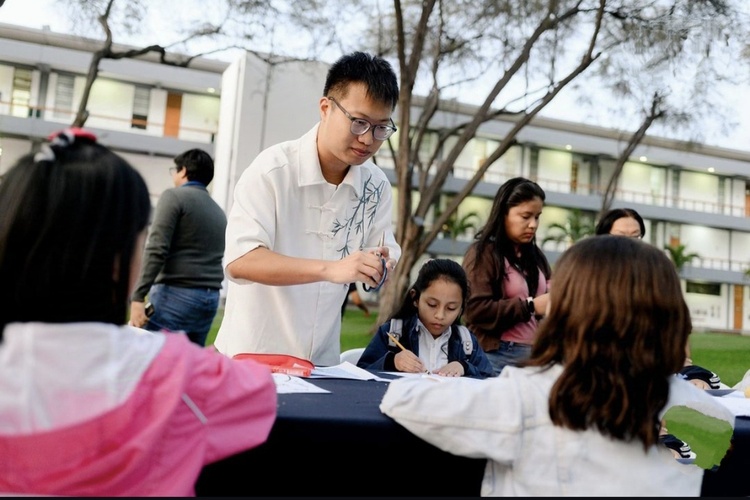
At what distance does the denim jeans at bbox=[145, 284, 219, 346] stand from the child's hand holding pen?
5.66 ft

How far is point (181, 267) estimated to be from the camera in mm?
3818

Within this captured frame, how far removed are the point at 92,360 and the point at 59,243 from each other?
7.5 inches

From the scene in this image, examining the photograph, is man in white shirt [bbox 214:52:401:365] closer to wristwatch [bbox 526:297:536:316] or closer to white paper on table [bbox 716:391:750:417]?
wristwatch [bbox 526:297:536:316]

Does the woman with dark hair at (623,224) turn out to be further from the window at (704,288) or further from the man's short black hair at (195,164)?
the window at (704,288)

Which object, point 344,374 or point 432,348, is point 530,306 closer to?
point 432,348

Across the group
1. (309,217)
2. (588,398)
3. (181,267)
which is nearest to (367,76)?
(309,217)

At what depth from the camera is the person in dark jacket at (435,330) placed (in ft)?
8.69

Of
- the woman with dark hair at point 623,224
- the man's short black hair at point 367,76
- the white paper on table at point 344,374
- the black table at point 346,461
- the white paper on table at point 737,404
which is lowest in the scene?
the black table at point 346,461

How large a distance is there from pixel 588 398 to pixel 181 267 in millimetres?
2995

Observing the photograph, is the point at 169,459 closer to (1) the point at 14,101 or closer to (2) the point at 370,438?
(2) the point at 370,438

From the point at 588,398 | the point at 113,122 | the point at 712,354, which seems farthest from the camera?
the point at 113,122

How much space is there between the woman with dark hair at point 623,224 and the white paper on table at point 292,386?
216cm

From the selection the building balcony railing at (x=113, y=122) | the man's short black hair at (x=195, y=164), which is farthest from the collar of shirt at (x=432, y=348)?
the building balcony railing at (x=113, y=122)

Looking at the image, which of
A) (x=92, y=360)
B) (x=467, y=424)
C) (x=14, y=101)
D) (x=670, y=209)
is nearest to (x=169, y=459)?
(x=92, y=360)
